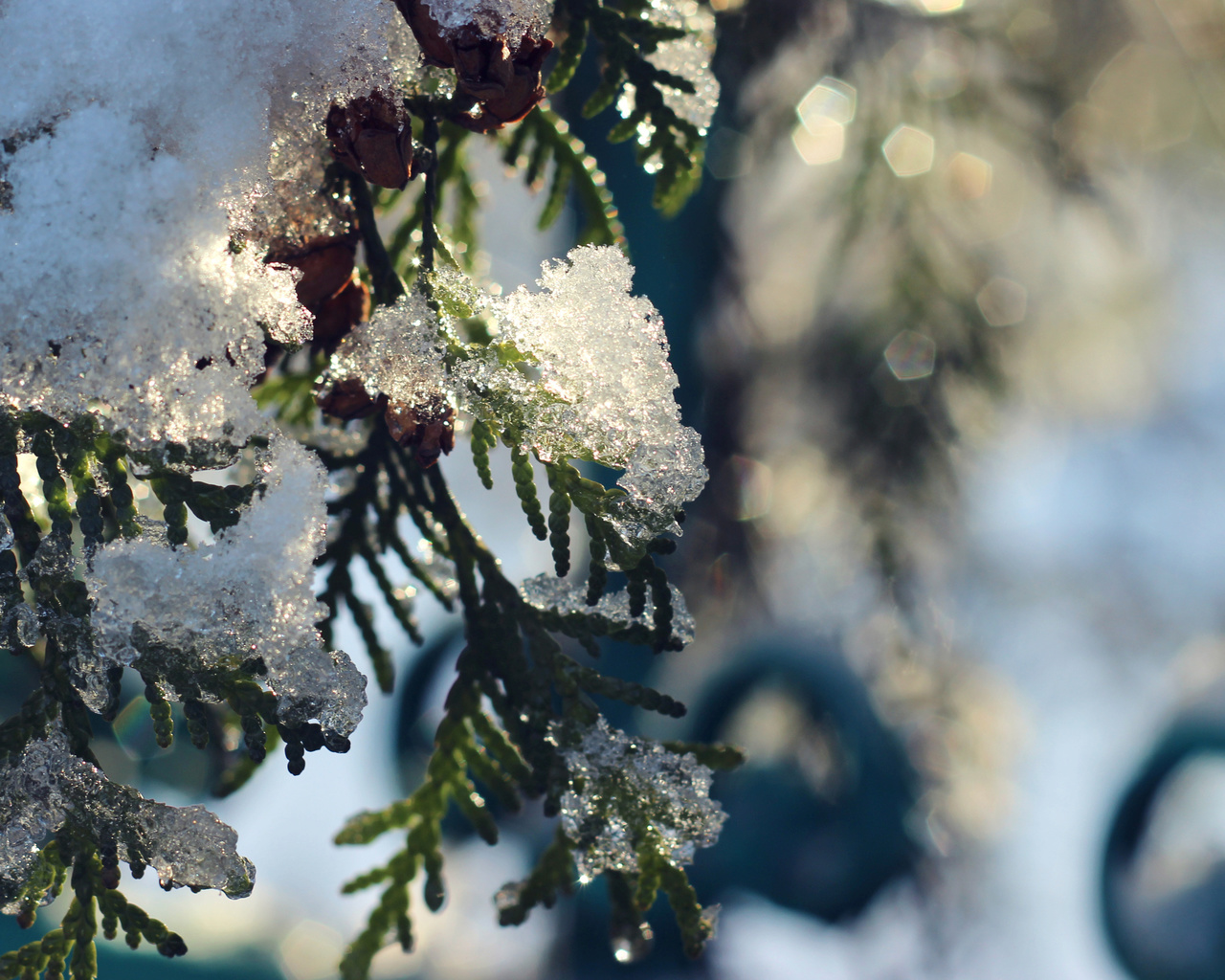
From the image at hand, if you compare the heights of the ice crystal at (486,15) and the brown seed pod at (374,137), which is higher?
the ice crystal at (486,15)

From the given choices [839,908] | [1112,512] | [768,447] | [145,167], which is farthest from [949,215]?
→ [839,908]

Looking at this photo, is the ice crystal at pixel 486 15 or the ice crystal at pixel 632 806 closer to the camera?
the ice crystal at pixel 486 15

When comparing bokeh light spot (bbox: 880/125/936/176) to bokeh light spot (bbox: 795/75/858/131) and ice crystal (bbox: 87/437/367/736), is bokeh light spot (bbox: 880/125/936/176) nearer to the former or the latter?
bokeh light spot (bbox: 795/75/858/131)

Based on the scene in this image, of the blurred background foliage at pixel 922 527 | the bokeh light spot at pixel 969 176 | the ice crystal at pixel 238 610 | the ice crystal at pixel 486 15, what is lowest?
the blurred background foliage at pixel 922 527

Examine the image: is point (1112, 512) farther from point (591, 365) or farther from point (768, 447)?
point (591, 365)

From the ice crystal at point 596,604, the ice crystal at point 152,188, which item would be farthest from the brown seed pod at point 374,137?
the ice crystal at point 596,604

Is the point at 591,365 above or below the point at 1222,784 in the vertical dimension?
above

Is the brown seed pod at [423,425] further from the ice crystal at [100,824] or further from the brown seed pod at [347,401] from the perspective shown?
the ice crystal at [100,824]
